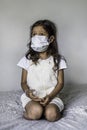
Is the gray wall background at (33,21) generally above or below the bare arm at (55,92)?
above

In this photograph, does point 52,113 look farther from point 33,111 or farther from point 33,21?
point 33,21

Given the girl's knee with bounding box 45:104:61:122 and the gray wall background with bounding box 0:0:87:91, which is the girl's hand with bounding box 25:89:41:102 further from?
the gray wall background with bounding box 0:0:87:91

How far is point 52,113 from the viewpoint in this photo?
5.20 feet

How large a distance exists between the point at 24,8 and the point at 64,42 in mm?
387

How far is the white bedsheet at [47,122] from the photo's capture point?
57.9 inches

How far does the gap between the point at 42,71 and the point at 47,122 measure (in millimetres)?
361

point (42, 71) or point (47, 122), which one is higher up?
point (42, 71)

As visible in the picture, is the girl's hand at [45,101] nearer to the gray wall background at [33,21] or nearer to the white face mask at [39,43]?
the white face mask at [39,43]

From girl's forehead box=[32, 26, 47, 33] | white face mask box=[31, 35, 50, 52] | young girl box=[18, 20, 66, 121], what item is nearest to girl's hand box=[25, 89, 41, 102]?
young girl box=[18, 20, 66, 121]

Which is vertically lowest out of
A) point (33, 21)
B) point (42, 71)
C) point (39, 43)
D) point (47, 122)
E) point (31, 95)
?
point (47, 122)

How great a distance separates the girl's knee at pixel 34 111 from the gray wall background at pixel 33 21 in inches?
21.2

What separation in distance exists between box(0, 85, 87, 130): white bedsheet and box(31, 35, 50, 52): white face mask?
1.20 feet

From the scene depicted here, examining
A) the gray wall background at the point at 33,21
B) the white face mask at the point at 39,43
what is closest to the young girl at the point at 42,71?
the white face mask at the point at 39,43

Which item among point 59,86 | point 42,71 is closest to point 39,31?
point 42,71
